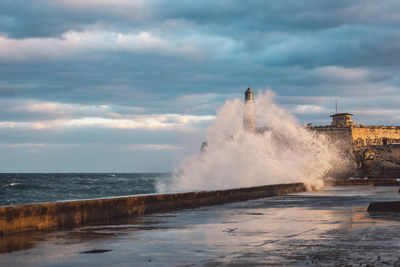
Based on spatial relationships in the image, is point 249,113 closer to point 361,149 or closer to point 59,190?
point 361,149

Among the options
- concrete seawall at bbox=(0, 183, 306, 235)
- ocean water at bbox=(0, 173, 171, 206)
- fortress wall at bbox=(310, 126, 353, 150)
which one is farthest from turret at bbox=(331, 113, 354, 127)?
concrete seawall at bbox=(0, 183, 306, 235)

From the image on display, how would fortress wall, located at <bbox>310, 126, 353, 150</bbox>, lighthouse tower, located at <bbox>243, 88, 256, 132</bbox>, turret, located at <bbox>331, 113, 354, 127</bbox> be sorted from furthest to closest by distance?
turret, located at <bbox>331, 113, 354, 127</bbox> → fortress wall, located at <bbox>310, 126, 353, 150</bbox> → lighthouse tower, located at <bbox>243, 88, 256, 132</bbox>

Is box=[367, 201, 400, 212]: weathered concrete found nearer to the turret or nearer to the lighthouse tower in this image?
the lighthouse tower

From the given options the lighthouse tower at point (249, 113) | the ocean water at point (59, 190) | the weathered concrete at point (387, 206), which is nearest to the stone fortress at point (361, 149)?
the lighthouse tower at point (249, 113)

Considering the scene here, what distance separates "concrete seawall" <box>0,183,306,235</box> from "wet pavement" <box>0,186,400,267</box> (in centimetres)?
36

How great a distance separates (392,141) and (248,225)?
7750 centimetres

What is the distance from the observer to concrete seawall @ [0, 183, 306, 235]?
850 centimetres

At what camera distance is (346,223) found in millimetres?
9977

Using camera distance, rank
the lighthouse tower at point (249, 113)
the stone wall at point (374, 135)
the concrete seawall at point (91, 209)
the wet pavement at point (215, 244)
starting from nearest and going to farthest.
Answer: the wet pavement at point (215, 244)
the concrete seawall at point (91, 209)
the lighthouse tower at point (249, 113)
the stone wall at point (374, 135)

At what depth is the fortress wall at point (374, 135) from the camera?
7694cm

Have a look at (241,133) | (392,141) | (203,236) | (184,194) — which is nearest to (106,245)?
(203,236)

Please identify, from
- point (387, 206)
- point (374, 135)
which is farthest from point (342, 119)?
point (387, 206)

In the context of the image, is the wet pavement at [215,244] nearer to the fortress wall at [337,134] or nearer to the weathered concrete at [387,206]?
the weathered concrete at [387,206]

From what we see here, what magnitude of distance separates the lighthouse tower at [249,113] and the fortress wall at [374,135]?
44.9 feet
